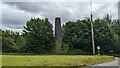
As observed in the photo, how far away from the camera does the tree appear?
8481 centimetres

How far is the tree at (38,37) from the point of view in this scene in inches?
3339

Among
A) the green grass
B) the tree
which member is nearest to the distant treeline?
the tree

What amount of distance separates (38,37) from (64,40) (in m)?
8.74

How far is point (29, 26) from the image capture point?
90.4 metres

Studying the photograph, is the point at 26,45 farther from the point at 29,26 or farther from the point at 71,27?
the point at 71,27

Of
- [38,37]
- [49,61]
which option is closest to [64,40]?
[38,37]

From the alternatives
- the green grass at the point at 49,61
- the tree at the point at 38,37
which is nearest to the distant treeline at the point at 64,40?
the tree at the point at 38,37

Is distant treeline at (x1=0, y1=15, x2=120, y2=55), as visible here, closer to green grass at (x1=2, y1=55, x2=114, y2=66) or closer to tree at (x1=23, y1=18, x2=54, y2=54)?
tree at (x1=23, y1=18, x2=54, y2=54)

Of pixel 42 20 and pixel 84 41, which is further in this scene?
pixel 42 20

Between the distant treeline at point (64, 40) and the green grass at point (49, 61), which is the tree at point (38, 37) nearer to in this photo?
the distant treeline at point (64, 40)

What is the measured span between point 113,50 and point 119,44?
2.76 meters

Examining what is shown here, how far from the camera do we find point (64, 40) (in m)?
88.6

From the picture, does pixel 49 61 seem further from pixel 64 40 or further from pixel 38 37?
pixel 64 40

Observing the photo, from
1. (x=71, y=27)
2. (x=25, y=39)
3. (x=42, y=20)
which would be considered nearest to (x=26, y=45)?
(x=25, y=39)
